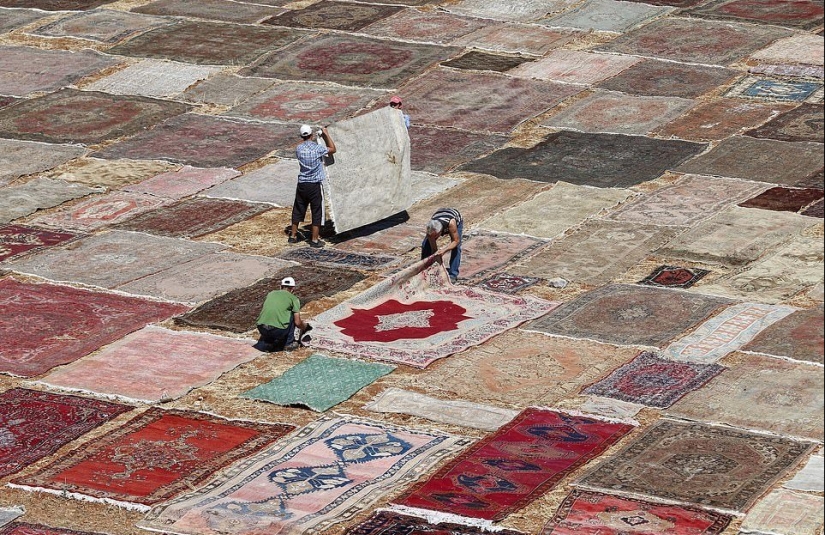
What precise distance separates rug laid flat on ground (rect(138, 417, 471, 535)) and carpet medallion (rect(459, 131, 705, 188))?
679 centimetres

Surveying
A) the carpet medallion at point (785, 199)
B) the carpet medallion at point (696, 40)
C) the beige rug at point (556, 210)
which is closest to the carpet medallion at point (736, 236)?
the carpet medallion at point (785, 199)

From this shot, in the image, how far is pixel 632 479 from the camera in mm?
9914

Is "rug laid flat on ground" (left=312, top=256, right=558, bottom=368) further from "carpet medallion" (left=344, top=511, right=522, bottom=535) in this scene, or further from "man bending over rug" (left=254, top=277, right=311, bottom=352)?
"carpet medallion" (left=344, top=511, right=522, bottom=535)

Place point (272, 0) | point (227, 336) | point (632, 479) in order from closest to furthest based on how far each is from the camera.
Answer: point (632, 479) < point (227, 336) < point (272, 0)

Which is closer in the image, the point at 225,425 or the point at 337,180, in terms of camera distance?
the point at 225,425

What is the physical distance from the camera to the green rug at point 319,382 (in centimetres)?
1148

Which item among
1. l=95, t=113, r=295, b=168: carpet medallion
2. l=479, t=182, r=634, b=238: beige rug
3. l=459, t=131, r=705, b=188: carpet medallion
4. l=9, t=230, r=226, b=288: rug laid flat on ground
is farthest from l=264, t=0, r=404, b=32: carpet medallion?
l=9, t=230, r=226, b=288: rug laid flat on ground

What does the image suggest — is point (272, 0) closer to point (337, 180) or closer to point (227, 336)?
point (337, 180)

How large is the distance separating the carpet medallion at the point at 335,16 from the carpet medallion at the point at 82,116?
3.81 m

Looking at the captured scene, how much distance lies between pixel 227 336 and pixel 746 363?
13.5 feet

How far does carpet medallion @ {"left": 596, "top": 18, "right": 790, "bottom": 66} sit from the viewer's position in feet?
70.7

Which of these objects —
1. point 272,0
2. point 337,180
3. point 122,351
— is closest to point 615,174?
point 337,180

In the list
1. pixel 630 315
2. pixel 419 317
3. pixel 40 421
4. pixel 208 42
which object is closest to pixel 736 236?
pixel 630 315

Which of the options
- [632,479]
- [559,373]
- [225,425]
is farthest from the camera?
[559,373]
